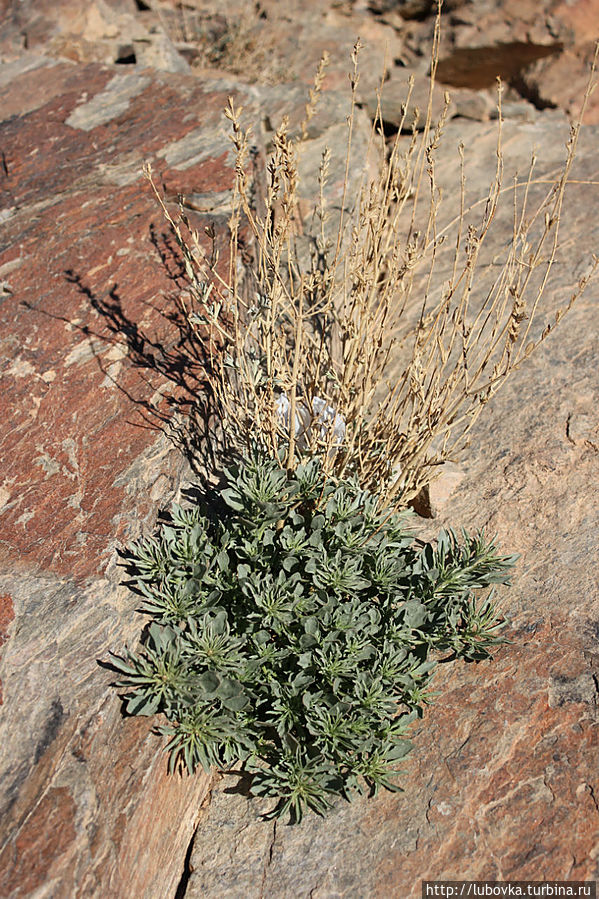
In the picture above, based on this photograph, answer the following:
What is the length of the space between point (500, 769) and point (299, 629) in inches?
29.9

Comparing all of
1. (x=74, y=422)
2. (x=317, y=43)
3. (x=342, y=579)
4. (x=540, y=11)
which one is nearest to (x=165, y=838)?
(x=342, y=579)

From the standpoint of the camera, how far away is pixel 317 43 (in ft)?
22.7

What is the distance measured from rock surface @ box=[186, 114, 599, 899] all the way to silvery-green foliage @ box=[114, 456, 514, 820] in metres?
0.10

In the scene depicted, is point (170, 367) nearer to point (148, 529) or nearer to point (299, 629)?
point (148, 529)

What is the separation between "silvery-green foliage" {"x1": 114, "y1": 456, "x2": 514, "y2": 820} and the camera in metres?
2.22

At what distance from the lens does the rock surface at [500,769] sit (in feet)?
6.79

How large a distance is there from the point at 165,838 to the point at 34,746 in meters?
0.53

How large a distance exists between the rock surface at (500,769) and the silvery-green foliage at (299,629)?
101mm

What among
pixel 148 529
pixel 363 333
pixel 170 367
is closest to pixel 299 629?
pixel 148 529

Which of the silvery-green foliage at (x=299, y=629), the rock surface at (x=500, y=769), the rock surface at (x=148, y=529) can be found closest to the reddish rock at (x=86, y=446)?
the rock surface at (x=148, y=529)

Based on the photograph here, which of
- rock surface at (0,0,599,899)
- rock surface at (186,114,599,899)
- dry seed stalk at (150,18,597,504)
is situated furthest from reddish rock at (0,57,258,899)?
dry seed stalk at (150,18,597,504)

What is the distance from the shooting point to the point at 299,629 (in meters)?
2.45

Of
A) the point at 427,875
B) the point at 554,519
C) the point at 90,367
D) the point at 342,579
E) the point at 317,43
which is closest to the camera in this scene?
the point at 427,875

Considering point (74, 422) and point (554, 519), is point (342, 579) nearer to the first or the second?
point (554, 519)
